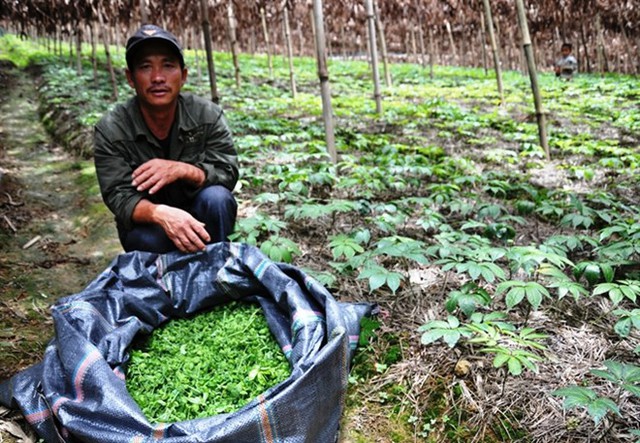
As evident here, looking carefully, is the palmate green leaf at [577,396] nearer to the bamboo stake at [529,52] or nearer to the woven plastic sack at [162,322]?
the woven plastic sack at [162,322]

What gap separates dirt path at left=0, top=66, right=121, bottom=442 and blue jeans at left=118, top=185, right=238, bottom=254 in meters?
0.54

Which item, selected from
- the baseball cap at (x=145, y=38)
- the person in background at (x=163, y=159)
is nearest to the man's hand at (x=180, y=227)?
the person in background at (x=163, y=159)

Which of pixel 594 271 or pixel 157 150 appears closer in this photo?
pixel 594 271

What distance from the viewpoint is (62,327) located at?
1.42 m

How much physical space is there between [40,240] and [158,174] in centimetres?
175

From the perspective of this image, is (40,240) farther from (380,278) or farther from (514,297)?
(514,297)

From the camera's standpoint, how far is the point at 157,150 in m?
2.08

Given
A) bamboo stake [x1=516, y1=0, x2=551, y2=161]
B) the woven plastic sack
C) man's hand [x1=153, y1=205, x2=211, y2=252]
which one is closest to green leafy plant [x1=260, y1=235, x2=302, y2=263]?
the woven plastic sack

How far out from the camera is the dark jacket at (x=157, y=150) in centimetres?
194

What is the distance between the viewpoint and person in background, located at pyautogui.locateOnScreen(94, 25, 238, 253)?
186cm

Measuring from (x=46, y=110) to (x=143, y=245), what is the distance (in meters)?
7.05

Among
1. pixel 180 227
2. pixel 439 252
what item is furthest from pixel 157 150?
pixel 439 252

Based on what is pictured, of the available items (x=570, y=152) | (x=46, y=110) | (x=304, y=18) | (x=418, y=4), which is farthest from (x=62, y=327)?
(x=304, y=18)

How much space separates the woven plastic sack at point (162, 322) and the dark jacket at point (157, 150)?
0.31 metres
